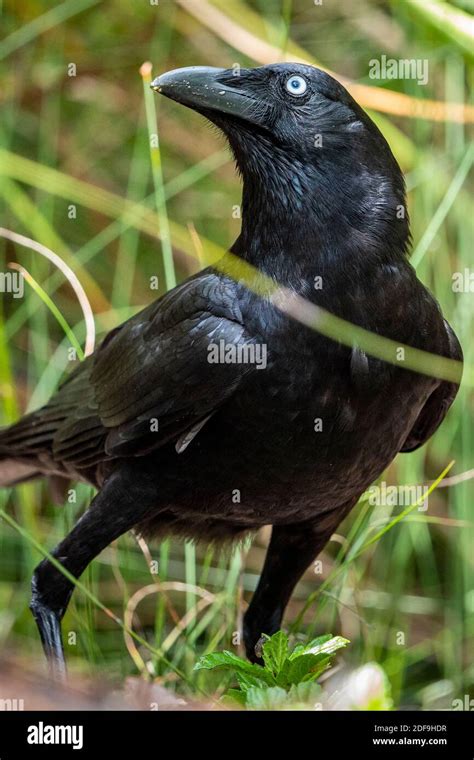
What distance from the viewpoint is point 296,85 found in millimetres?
2863

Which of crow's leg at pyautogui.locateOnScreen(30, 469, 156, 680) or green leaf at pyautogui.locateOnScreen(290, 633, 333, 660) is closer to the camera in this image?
green leaf at pyautogui.locateOnScreen(290, 633, 333, 660)

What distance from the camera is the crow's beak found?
2.84 meters

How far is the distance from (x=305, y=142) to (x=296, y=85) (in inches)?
6.2

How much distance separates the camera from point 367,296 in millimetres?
2814

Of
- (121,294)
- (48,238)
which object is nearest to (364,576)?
(121,294)

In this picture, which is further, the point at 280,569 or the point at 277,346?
the point at 280,569

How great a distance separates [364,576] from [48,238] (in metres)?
2.00

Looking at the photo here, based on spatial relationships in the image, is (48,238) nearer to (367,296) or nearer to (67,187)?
(67,187)
